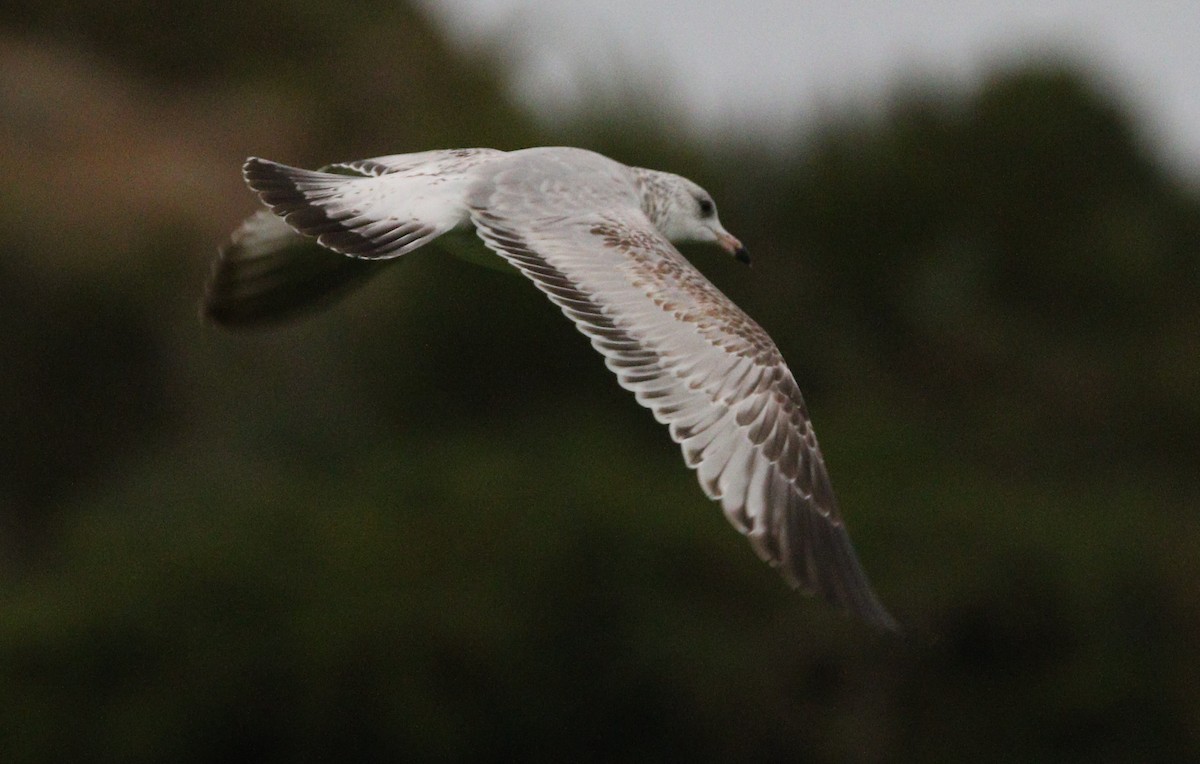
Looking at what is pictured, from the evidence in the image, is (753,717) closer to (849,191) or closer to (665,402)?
(849,191)

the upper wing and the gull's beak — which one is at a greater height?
the upper wing

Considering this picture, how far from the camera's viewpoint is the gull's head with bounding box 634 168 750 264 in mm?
8047

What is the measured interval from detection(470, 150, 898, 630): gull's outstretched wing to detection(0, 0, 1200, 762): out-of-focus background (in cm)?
986

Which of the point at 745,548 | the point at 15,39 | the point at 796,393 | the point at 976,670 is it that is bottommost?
the point at 976,670

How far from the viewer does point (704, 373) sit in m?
6.73

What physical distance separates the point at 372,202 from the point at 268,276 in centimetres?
140

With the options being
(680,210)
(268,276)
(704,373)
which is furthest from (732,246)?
(704,373)

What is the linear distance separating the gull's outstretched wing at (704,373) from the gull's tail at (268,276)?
5.12ft

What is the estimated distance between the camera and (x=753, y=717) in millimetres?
16906

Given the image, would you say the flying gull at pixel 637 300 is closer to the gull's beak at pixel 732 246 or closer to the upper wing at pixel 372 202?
the upper wing at pixel 372 202

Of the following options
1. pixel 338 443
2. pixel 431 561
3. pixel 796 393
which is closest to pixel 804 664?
pixel 431 561

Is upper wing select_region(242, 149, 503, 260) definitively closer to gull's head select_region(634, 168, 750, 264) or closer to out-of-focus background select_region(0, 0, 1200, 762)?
gull's head select_region(634, 168, 750, 264)

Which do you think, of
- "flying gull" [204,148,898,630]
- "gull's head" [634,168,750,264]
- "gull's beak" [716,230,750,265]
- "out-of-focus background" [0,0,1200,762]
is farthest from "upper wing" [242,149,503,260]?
"out-of-focus background" [0,0,1200,762]

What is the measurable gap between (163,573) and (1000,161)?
34.4 ft
